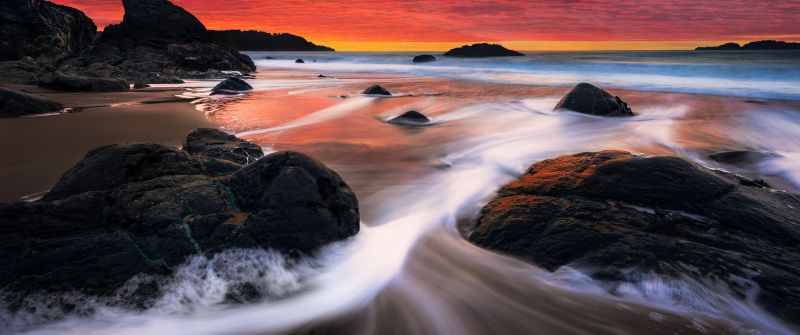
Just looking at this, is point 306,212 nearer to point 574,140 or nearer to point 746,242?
point 746,242

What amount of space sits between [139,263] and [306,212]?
44.3 inches

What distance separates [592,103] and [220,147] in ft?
28.7

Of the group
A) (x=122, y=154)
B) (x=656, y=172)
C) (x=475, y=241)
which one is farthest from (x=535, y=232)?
(x=122, y=154)

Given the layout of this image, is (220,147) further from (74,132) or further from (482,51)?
(482,51)

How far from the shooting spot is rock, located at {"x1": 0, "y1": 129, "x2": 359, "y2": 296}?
251 centimetres

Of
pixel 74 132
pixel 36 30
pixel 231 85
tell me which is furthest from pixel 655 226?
pixel 36 30

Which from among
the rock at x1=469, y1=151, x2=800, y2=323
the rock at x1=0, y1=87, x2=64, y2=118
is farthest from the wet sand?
the rock at x1=469, y1=151, x2=800, y2=323

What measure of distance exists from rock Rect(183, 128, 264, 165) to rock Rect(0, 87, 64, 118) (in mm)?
5704

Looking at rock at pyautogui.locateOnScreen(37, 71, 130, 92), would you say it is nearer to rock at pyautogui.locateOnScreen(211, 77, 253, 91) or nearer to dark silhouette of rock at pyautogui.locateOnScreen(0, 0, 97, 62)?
rock at pyautogui.locateOnScreen(211, 77, 253, 91)

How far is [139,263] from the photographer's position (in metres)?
2.62

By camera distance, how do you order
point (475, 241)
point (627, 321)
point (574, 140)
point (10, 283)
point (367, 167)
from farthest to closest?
1. point (574, 140)
2. point (367, 167)
3. point (475, 241)
4. point (627, 321)
5. point (10, 283)

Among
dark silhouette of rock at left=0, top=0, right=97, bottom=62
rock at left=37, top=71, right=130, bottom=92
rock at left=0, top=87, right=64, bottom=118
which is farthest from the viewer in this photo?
dark silhouette of rock at left=0, top=0, right=97, bottom=62

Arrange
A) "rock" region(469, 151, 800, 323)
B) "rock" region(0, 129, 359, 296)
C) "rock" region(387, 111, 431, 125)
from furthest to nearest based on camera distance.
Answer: "rock" region(387, 111, 431, 125), "rock" region(469, 151, 800, 323), "rock" region(0, 129, 359, 296)

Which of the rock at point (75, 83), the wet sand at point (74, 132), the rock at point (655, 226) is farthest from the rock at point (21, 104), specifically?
the rock at point (655, 226)
